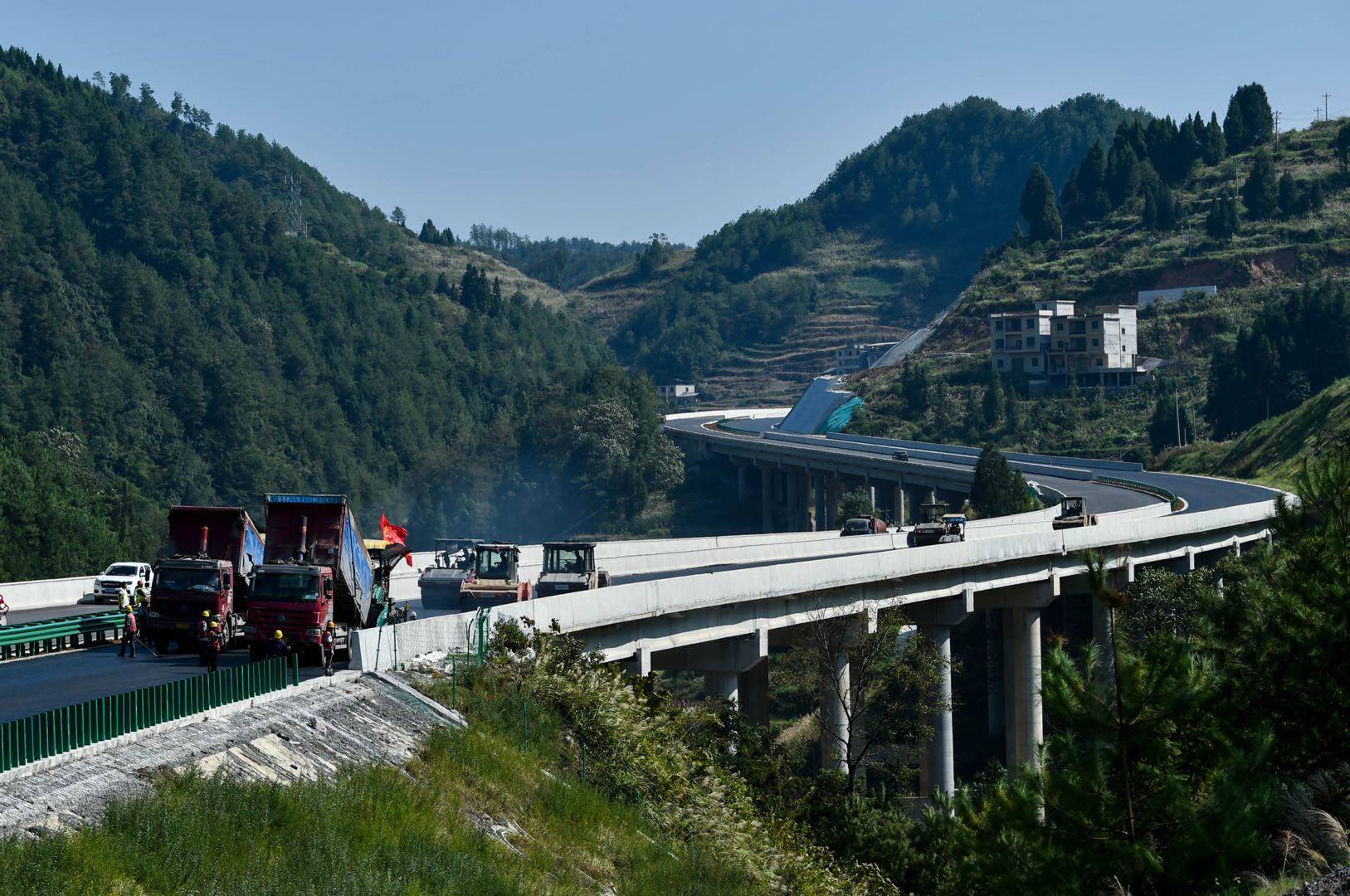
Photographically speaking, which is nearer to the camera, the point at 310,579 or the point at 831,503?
the point at 310,579

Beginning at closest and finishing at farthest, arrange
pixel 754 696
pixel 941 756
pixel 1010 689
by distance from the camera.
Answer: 1. pixel 941 756
2. pixel 754 696
3. pixel 1010 689

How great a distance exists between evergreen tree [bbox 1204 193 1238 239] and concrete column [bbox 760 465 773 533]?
60786mm

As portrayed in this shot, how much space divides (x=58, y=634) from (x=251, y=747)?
15.1 m

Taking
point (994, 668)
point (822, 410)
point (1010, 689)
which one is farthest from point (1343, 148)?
point (1010, 689)

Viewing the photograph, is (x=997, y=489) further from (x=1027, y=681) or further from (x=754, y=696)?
(x=754, y=696)

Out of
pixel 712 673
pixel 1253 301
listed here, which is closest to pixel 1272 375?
pixel 1253 301

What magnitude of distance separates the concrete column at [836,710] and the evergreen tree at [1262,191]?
151m

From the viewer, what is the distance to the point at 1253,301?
6358 inches

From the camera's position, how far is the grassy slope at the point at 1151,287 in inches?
5699

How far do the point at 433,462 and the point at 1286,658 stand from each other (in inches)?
5893

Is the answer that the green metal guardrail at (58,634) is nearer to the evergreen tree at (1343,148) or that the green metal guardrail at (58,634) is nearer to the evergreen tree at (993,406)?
the evergreen tree at (993,406)

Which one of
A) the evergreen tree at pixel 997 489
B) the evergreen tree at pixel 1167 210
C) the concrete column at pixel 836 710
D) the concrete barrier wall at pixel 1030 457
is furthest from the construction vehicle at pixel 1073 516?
the evergreen tree at pixel 1167 210

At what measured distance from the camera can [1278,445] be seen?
106m

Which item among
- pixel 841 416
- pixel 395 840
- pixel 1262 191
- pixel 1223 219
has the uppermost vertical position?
pixel 1262 191
